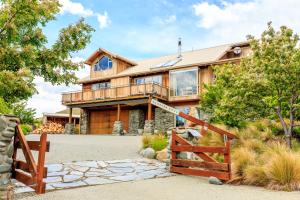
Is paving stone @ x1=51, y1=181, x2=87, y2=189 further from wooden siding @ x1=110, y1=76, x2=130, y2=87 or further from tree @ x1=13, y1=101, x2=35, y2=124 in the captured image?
wooden siding @ x1=110, y1=76, x2=130, y2=87

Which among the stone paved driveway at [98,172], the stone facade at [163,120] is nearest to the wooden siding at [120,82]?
the stone facade at [163,120]

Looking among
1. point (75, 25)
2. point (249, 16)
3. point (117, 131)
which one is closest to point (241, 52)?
point (249, 16)

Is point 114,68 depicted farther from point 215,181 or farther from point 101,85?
point 215,181

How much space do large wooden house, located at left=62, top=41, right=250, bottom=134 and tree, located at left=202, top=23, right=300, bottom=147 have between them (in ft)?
33.0

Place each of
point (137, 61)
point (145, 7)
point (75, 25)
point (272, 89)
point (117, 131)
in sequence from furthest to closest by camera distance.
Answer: point (137, 61) < point (117, 131) < point (145, 7) < point (272, 89) < point (75, 25)

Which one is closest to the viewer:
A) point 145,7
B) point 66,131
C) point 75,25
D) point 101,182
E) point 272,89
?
point 101,182

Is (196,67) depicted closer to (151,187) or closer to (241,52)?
(241,52)

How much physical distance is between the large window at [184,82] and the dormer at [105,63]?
246 inches

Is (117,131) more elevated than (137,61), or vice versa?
(137,61)

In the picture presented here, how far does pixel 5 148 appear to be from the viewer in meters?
6.04

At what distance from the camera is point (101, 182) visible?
7.49 meters

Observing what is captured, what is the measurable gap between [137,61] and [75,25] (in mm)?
22256

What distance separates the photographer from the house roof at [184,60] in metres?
23.2

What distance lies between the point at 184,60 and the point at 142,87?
4777mm
